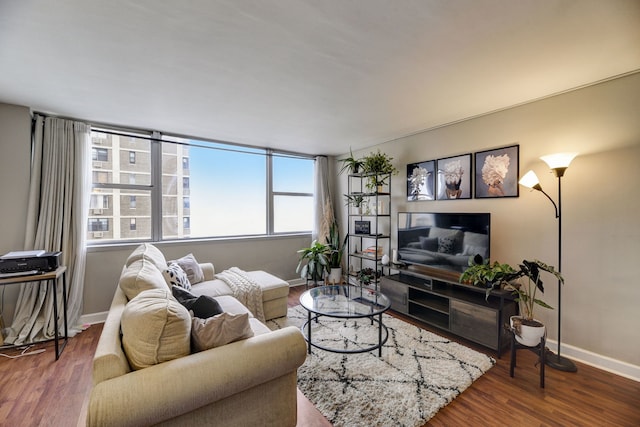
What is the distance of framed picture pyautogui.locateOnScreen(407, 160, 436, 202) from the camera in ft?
11.0

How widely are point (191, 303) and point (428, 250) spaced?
2.59 metres

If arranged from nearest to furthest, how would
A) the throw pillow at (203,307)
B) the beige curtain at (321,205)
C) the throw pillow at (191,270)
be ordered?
the throw pillow at (203,307) → the throw pillow at (191,270) → the beige curtain at (321,205)

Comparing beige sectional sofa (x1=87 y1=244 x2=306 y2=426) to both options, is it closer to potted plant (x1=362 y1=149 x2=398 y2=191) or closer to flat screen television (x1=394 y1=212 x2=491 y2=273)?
flat screen television (x1=394 y1=212 x2=491 y2=273)

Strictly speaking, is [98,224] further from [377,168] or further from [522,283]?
[522,283]

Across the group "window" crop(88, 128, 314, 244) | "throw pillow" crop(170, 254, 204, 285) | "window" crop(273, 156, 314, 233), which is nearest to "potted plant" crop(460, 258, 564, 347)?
"throw pillow" crop(170, 254, 204, 285)

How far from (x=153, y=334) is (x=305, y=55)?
6.05ft

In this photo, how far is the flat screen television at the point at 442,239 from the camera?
2.66 meters

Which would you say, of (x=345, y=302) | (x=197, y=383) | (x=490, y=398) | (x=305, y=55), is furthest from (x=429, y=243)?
(x=197, y=383)

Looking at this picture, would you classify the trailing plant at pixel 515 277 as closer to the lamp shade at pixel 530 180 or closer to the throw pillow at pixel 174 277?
the lamp shade at pixel 530 180

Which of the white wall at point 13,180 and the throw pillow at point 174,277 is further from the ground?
the white wall at point 13,180

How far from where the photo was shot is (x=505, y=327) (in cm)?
228

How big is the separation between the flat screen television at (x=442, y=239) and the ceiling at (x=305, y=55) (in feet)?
3.85

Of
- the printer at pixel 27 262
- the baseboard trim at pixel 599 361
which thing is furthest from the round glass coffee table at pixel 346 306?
the printer at pixel 27 262

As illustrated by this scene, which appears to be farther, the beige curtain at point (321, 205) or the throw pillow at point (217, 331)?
the beige curtain at point (321, 205)
